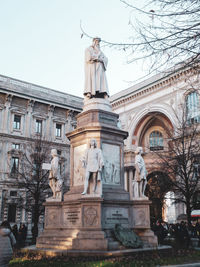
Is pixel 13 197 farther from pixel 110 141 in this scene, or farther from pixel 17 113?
pixel 110 141

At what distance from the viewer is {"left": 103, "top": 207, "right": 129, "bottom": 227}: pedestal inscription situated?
10852 millimetres

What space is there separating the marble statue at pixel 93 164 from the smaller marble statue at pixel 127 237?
1522mm

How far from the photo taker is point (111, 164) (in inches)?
475

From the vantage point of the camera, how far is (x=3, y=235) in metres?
6.48

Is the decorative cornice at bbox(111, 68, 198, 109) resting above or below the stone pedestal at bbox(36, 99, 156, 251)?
above

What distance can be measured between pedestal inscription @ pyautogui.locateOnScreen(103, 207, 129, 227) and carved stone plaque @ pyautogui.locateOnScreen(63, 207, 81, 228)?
0.96m

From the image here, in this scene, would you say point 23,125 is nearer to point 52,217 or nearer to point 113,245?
point 52,217

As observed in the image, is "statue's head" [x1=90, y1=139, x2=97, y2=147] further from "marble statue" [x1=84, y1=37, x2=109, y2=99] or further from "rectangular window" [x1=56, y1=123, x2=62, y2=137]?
"rectangular window" [x1=56, y1=123, x2=62, y2=137]

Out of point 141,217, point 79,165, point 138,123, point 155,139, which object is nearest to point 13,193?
point 138,123

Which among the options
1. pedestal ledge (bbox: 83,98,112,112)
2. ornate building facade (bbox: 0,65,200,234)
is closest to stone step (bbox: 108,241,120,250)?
pedestal ledge (bbox: 83,98,112,112)

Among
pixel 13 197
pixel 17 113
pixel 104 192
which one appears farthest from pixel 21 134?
pixel 104 192

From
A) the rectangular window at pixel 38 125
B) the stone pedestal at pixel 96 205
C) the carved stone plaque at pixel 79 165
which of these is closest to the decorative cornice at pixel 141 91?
the rectangular window at pixel 38 125

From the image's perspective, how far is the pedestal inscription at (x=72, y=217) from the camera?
11117mm

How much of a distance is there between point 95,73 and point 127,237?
686 cm
